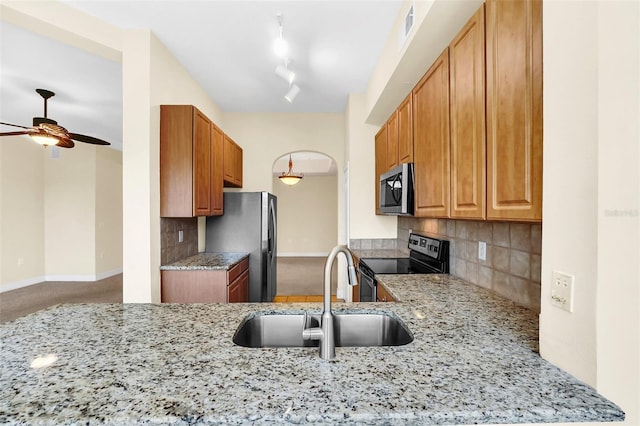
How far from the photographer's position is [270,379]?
2.60 ft

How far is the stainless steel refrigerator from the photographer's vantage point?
142 inches

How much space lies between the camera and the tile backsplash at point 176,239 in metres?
2.67

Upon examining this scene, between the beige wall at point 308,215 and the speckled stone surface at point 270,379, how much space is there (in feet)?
27.1

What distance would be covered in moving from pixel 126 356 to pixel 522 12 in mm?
1762

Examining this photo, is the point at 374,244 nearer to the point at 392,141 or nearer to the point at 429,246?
the point at 429,246

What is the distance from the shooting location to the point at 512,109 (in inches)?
45.1

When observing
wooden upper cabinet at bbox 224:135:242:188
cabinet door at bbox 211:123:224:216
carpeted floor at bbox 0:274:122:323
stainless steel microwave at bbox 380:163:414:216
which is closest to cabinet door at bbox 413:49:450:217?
stainless steel microwave at bbox 380:163:414:216

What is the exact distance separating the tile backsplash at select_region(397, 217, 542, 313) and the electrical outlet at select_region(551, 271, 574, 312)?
2.07ft

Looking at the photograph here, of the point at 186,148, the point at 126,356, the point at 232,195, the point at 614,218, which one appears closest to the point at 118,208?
the point at 232,195

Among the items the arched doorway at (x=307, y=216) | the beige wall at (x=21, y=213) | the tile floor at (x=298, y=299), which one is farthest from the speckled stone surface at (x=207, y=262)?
the arched doorway at (x=307, y=216)

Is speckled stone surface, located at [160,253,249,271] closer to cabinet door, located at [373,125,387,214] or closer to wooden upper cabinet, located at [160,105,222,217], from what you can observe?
wooden upper cabinet, located at [160,105,222,217]

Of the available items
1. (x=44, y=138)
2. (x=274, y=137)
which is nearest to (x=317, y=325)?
(x=274, y=137)

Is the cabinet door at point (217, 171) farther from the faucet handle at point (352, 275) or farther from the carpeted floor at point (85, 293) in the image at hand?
Answer: the faucet handle at point (352, 275)

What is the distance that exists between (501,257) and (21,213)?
7.35 m
